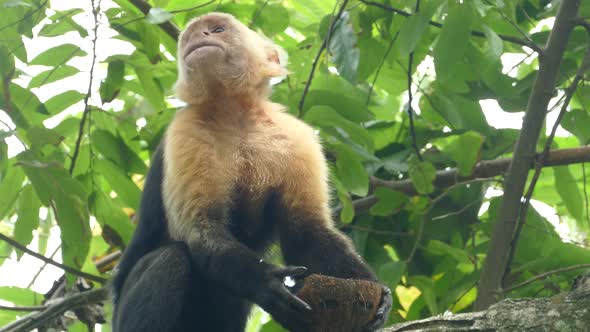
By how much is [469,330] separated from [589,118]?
2754mm

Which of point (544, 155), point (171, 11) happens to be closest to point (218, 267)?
point (171, 11)

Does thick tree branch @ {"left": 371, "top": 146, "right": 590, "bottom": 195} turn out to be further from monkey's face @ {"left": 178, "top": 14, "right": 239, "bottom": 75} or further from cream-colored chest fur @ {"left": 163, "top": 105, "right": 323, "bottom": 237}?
monkey's face @ {"left": 178, "top": 14, "right": 239, "bottom": 75}

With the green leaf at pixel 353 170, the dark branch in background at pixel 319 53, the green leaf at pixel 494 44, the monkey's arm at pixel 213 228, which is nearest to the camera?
the monkey's arm at pixel 213 228

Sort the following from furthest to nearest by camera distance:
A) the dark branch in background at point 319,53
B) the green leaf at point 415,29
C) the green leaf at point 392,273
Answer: the green leaf at point 392,273 → the dark branch in background at point 319,53 → the green leaf at point 415,29

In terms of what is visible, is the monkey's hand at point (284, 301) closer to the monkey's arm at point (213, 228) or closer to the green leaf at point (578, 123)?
the monkey's arm at point (213, 228)

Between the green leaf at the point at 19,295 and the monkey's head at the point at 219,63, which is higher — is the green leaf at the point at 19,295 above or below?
below

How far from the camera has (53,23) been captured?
218 inches

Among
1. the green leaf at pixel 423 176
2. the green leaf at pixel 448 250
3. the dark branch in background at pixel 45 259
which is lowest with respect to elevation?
the dark branch in background at pixel 45 259

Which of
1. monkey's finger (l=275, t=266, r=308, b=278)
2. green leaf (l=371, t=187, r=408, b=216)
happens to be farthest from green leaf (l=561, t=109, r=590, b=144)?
monkey's finger (l=275, t=266, r=308, b=278)

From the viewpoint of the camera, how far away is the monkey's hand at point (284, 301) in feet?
14.1

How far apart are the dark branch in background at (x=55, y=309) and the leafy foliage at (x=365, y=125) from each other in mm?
257

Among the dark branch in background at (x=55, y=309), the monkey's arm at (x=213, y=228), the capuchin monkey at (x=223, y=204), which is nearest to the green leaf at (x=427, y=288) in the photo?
the capuchin monkey at (x=223, y=204)

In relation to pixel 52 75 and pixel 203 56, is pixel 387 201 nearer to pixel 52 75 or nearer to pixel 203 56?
pixel 203 56

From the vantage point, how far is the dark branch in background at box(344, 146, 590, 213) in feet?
20.5
